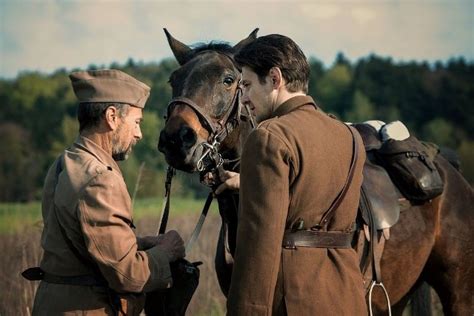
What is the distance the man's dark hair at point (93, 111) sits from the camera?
13.1 ft

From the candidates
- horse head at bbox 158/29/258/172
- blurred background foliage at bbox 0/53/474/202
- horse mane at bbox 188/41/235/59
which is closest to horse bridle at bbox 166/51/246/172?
horse head at bbox 158/29/258/172

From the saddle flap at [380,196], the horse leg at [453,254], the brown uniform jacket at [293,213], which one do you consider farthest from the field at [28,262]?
the brown uniform jacket at [293,213]

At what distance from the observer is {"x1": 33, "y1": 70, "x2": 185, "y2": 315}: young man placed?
12.3 ft

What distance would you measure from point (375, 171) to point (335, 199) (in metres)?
2.24

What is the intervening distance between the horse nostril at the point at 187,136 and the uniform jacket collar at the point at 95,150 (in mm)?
670

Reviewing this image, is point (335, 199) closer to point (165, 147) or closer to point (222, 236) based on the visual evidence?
point (165, 147)

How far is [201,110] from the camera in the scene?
4.84m

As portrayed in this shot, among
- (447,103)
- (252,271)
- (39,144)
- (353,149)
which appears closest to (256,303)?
(252,271)

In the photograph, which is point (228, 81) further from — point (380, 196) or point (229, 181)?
point (380, 196)

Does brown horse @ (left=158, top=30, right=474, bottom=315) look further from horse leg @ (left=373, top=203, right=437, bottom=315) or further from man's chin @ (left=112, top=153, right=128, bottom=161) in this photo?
man's chin @ (left=112, top=153, right=128, bottom=161)

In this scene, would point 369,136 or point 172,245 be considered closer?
point 172,245

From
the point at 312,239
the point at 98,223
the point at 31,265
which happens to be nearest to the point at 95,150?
the point at 98,223

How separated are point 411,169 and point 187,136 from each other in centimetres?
210

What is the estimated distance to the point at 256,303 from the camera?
346cm
